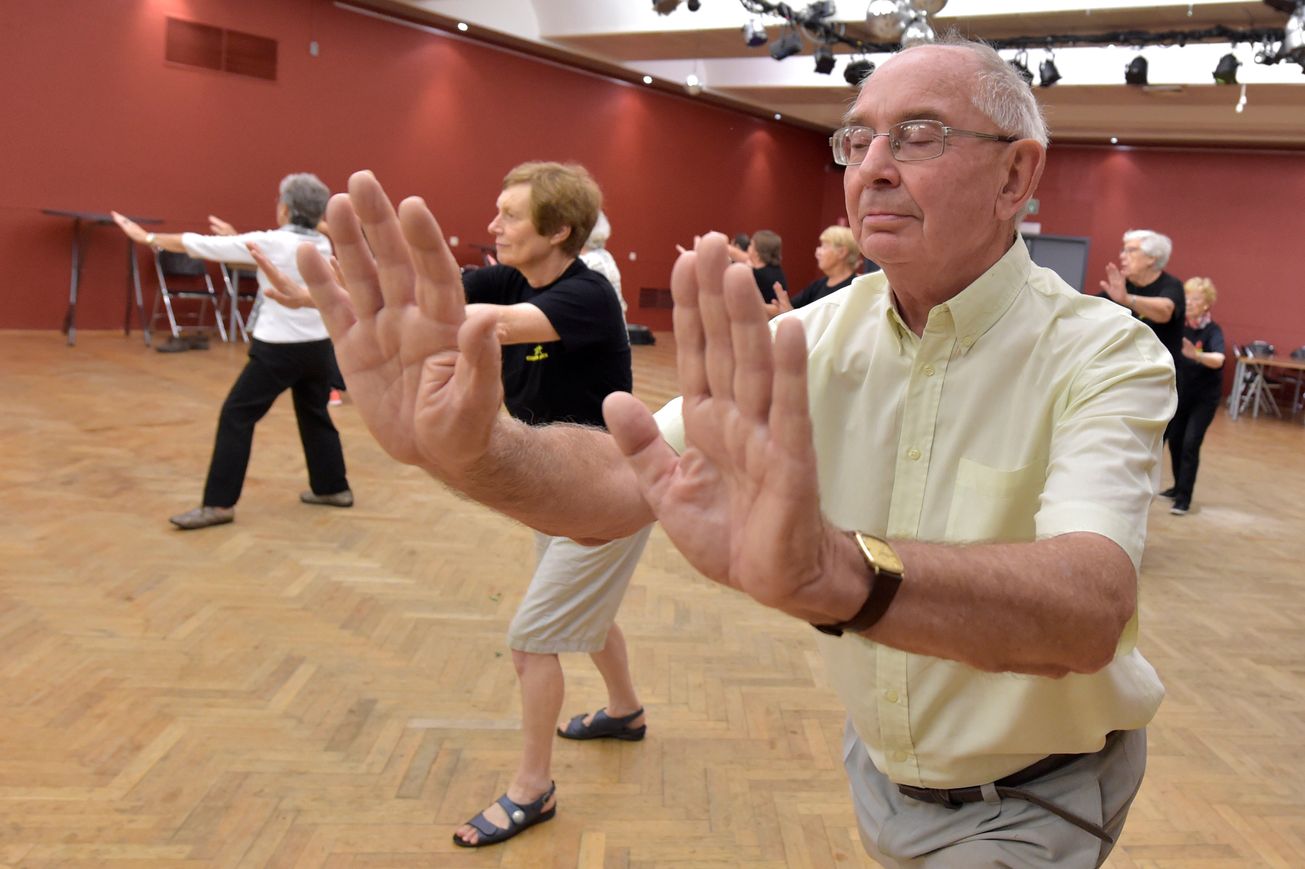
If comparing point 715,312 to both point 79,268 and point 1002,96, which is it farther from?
point 79,268

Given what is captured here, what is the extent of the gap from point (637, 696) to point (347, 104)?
35.0 feet

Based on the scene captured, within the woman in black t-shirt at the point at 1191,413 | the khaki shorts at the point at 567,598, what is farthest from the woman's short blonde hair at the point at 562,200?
the woman in black t-shirt at the point at 1191,413

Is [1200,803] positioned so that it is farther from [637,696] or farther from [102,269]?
[102,269]

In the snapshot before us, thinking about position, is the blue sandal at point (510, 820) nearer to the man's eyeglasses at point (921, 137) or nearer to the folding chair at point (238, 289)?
Answer: the man's eyeglasses at point (921, 137)

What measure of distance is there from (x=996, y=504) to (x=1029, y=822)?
0.45 metres

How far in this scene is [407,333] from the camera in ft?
4.41

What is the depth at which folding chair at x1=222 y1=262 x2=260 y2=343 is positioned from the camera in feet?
36.0

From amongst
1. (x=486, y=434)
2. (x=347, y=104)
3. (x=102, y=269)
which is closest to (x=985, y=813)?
(x=486, y=434)

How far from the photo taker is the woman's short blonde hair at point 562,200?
2.83 m

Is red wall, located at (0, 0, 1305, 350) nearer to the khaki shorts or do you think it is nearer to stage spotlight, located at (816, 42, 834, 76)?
stage spotlight, located at (816, 42, 834, 76)

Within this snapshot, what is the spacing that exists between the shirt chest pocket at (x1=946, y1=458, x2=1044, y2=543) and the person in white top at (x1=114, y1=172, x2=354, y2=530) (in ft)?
12.6

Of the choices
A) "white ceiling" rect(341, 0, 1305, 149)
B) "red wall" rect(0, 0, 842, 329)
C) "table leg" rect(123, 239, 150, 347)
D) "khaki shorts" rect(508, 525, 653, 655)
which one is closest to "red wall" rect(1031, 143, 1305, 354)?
"white ceiling" rect(341, 0, 1305, 149)

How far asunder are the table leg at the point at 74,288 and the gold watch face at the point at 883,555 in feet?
34.6

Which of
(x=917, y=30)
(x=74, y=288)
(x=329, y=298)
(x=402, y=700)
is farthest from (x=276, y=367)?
(x=74, y=288)
